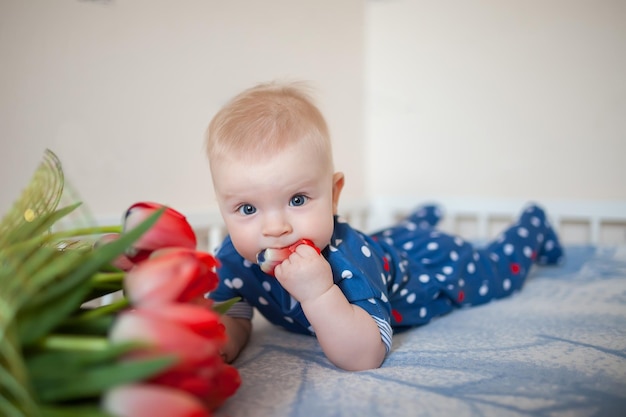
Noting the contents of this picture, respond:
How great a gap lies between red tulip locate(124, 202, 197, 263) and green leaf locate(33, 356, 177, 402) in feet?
0.43

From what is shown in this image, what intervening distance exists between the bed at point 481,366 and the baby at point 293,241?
0.14 feet

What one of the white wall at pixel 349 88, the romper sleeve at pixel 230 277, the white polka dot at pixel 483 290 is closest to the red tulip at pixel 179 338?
the romper sleeve at pixel 230 277

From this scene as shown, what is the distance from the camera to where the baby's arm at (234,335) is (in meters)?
0.74

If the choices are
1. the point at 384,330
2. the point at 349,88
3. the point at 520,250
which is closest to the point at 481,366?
the point at 384,330

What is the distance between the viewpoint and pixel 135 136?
1.13 metres

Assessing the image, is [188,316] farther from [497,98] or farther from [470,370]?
[497,98]

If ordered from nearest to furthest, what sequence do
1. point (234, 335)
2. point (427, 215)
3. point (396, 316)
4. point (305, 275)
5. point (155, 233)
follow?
point (155, 233) → point (305, 275) → point (234, 335) → point (396, 316) → point (427, 215)

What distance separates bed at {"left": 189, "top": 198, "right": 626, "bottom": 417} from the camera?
54cm

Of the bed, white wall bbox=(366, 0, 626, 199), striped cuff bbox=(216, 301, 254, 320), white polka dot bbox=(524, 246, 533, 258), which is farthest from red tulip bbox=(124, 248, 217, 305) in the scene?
white wall bbox=(366, 0, 626, 199)

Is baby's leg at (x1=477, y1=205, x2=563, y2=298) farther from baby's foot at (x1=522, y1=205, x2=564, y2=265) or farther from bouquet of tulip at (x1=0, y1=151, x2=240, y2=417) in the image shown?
bouquet of tulip at (x1=0, y1=151, x2=240, y2=417)

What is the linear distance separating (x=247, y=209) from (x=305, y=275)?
5.1 inches

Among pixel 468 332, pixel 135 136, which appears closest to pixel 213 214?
pixel 135 136

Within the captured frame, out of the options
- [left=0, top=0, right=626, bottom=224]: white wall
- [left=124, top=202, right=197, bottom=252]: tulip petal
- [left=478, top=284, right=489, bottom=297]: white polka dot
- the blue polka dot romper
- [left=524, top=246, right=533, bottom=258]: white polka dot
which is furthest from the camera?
[left=524, top=246, right=533, bottom=258]: white polka dot

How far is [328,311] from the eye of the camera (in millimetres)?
651
